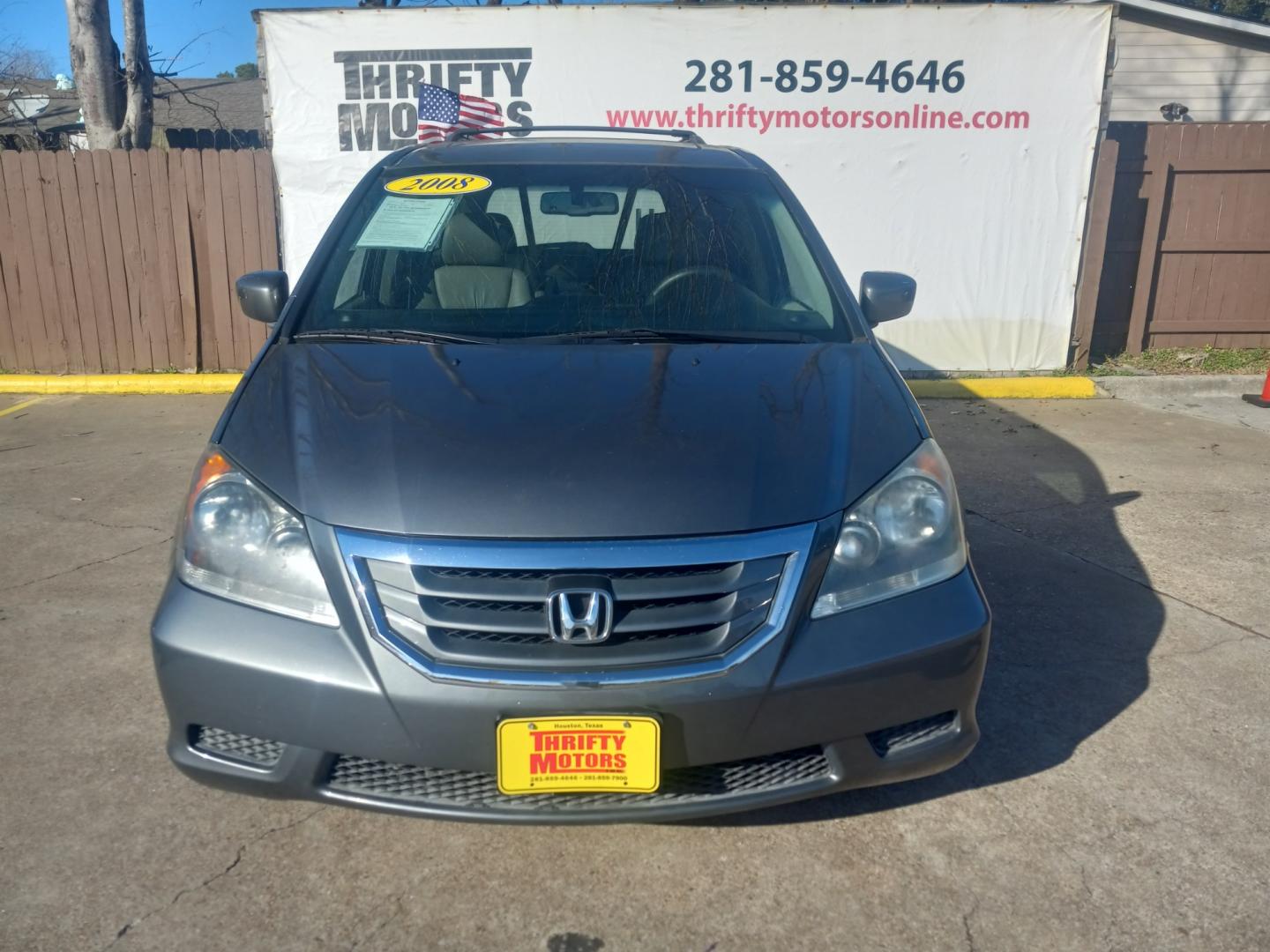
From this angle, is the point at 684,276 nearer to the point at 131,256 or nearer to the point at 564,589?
the point at 564,589

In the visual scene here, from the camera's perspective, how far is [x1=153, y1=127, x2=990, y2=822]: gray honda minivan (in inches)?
85.4

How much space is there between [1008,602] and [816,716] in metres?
2.18

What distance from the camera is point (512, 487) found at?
2.31 m

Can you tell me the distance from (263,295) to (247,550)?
146 centimetres

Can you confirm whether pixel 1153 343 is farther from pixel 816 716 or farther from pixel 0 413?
pixel 0 413

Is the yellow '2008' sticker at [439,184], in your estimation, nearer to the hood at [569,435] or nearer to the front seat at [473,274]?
the front seat at [473,274]

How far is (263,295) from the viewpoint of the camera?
140 inches

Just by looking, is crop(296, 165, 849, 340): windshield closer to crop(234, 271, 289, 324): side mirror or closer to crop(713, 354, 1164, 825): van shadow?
crop(234, 271, 289, 324): side mirror

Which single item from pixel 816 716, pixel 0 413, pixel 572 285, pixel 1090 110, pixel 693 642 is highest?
pixel 1090 110

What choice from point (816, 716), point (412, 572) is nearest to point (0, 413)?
point (412, 572)

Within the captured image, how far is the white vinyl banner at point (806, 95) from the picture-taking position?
8.05m

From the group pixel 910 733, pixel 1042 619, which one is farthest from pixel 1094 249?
pixel 910 733

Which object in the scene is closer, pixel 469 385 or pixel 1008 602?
pixel 469 385

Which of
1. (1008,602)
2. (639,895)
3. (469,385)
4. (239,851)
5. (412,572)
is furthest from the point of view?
(1008,602)
